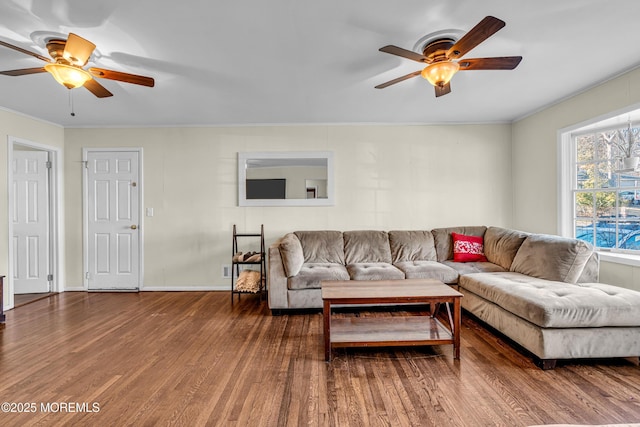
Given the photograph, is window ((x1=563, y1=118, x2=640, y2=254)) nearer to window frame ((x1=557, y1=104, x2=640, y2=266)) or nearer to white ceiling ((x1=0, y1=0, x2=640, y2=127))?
window frame ((x1=557, y1=104, x2=640, y2=266))

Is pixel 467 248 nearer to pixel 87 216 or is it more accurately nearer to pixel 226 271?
pixel 226 271

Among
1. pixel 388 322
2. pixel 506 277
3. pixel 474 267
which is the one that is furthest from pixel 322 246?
pixel 506 277

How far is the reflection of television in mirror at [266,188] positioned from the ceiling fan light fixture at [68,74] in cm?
238

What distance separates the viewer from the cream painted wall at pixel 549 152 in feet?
9.76

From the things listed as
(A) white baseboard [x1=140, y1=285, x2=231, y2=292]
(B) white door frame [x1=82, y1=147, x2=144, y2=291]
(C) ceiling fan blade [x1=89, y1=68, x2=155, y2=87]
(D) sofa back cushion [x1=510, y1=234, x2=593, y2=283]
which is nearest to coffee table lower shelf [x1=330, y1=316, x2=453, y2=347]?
(D) sofa back cushion [x1=510, y1=234, x2=593, y2=283]

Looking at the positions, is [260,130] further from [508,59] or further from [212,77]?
[508,59]

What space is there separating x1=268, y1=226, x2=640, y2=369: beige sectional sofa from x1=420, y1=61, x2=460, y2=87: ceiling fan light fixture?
1.74 metres

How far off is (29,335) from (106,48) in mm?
2605

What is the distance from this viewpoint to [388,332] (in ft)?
8.44

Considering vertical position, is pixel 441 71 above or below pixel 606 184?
Result: above

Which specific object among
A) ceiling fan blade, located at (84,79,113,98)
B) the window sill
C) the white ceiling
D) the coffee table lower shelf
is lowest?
the coffee table lower shelf

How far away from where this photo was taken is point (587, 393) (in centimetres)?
195

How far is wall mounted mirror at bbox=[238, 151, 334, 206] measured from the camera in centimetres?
454

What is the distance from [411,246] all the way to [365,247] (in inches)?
23.7
